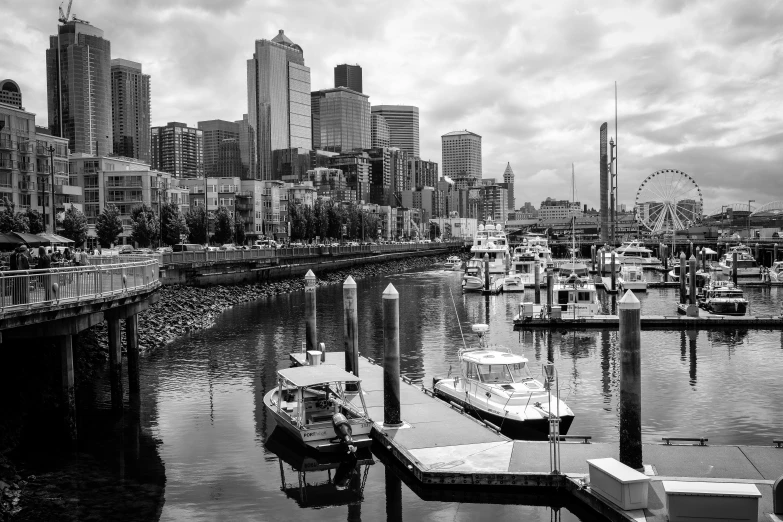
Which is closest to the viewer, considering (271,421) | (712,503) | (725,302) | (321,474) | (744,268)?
(712,503)

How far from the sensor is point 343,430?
27688mm

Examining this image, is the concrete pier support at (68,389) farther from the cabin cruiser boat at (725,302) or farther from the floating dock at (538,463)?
the cabin cruiser boat at (725,302)

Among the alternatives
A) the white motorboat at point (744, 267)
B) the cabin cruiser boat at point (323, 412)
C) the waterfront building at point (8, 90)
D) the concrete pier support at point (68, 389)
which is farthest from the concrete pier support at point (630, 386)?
the waterfront building at point (8, 90)

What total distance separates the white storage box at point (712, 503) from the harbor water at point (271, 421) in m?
4.17

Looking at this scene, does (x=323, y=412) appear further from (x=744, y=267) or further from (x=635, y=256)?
(x=635, y=256)

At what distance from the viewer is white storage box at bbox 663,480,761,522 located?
18.2 metres

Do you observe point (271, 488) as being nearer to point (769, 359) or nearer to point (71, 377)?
point (71, 377)

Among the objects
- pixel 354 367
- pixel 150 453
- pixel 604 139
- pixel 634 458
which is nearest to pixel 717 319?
pixel 354 367

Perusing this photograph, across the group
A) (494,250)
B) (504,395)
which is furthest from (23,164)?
(504,395)

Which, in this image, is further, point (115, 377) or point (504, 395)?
point (115, 377)

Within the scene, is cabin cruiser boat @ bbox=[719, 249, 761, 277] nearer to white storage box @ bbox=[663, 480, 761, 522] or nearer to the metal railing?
the metal railing

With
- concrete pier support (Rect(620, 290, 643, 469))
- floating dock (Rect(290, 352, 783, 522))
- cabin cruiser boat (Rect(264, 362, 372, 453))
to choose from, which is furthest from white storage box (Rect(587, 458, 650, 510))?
cabin cruiser boat (Rect(264, 362, 372, 453))

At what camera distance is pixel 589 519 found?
21891 millimetres

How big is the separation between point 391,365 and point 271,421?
8238mm
